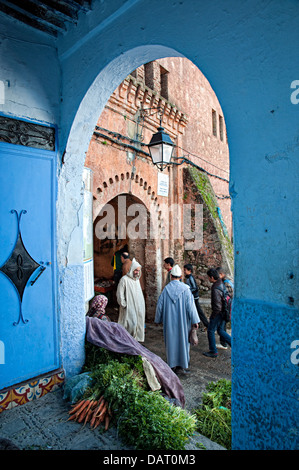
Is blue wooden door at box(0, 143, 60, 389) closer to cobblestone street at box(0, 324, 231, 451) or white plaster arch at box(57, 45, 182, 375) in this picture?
white plaster arch at box(57, 45, 182, 375)

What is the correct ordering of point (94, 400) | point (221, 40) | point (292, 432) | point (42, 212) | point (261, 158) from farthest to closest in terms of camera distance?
point (42, 212), point (94, 400), point (221, 40), point (261, 158), point (292, 432)

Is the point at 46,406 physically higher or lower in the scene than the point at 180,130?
lower

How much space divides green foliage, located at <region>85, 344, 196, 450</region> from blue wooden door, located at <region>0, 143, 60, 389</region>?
0.56 meters

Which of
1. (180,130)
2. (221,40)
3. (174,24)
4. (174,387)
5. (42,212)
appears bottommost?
(174,387)

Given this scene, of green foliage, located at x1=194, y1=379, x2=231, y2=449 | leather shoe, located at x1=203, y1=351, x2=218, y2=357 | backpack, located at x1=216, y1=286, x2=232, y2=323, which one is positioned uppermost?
backpack, located at x1=216, y1=286, x2=232, y2=323

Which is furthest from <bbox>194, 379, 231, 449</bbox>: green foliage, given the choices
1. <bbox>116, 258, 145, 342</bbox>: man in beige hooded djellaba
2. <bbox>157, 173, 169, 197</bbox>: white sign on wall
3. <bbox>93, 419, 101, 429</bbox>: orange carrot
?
<bbox>157, 173, 169, 197</bbox>: white sign on wall

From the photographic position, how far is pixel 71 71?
2.76 m

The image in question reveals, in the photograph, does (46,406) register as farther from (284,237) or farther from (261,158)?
(261,158)

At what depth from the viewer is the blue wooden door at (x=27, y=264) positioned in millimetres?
2469

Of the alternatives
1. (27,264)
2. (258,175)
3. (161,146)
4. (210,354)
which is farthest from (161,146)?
(210,354)

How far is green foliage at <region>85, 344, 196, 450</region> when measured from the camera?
2.00 metres

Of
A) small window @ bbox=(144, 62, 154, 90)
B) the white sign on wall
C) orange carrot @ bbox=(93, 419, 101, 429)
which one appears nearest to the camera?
orange carrot @ bbox=(93, 419, 101, 429)
